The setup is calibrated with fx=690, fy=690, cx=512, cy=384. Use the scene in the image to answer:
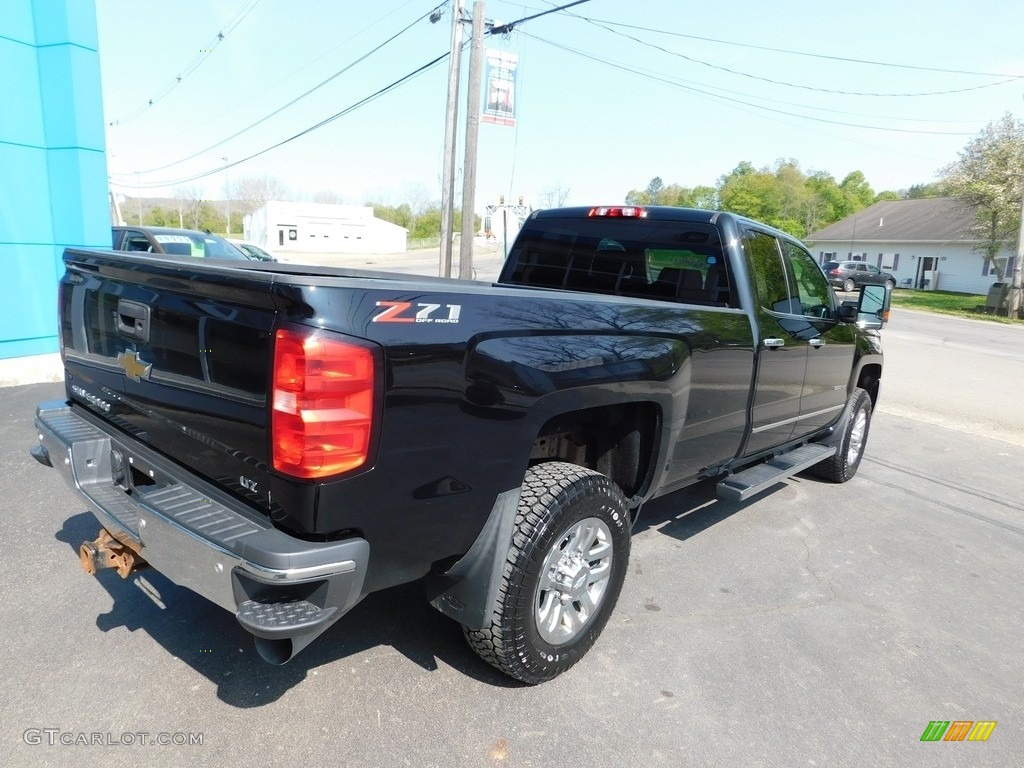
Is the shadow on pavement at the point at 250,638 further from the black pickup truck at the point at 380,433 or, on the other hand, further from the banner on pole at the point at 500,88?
the banner on pole at the point at 500,88

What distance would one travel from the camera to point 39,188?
28.0ft

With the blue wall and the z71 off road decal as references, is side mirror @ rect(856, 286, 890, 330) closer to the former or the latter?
the z71 off road decal

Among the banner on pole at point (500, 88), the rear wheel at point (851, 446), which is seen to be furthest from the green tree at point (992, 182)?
the rear wheel at point (851, 446)

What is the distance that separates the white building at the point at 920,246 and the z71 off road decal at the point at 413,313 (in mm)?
43264

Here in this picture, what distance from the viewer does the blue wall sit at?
8.20 metres

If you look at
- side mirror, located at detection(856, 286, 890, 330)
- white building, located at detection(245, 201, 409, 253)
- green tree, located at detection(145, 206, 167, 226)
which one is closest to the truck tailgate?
side mirror, located at detection(856, 286, 890, 330)

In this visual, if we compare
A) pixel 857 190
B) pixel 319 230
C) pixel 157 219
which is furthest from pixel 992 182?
pixel 157 219

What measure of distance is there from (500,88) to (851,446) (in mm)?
12342

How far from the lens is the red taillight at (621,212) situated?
4.23 m

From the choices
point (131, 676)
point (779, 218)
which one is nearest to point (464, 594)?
point (131, 676)

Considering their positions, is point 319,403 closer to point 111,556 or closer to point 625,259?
point 111,556

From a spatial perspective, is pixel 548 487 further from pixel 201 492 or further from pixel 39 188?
pixel 39 188

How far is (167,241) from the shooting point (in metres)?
11.3

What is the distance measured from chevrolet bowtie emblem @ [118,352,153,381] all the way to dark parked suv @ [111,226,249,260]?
9.01m
